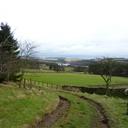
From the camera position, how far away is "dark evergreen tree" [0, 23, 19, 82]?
51.7 m

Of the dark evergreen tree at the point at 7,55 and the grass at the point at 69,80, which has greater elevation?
the dark evergreen tree at the point at 7,55

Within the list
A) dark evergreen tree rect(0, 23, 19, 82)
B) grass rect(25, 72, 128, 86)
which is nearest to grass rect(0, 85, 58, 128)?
dark evergreen tree rect(0, 23, 19, 82)

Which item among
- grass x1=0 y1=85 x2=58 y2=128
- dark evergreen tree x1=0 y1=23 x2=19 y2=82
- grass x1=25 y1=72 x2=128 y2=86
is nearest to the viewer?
grass x1=0 y1=85 x2=58 y2=128

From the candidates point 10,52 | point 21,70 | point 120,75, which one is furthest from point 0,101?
point 120,75

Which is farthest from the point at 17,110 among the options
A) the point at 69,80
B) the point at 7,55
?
the point at 69,80

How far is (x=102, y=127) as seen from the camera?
77.7 ft

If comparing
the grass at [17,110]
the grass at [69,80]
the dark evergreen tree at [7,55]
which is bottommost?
the grass at [69,80]

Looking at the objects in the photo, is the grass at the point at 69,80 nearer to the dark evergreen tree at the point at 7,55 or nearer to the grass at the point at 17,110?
the dark evergreen tree at the point at 7,55

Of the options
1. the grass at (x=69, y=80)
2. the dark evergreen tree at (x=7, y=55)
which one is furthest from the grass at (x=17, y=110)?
the grass at (x=69, y=80)

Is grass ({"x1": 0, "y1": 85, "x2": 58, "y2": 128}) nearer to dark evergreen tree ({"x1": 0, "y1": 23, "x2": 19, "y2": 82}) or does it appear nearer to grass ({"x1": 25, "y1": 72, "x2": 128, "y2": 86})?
dark evergreen tree ({"x1": 0, "y1": 23, "x2": 19, "y2": 82})

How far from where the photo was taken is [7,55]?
54.2m

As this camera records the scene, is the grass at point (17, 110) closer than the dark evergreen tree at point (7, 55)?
Yes

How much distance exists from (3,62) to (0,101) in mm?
22414

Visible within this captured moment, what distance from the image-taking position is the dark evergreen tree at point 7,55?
170ft
